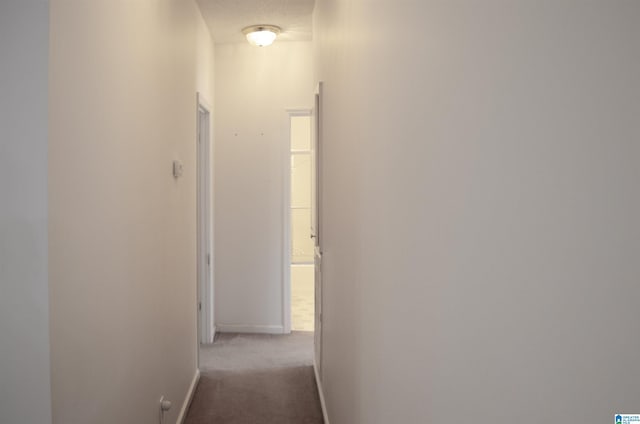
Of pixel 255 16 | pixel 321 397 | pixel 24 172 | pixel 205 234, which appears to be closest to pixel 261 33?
pixel 255 16

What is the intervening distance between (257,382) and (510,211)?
3342 mm

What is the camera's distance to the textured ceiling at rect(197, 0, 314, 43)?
3.52 m

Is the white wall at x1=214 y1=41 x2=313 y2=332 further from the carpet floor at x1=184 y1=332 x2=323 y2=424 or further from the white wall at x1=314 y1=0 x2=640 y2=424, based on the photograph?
the white wall at x1=314 y1=0 x2=640 y2=424

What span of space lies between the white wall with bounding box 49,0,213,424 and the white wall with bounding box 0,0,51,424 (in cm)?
3

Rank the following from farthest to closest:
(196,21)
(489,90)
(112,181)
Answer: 1. (196,21)
2. (112,181)
3. (489,90)

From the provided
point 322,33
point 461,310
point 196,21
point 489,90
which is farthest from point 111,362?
point 196,21

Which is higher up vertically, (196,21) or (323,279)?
(196,21)

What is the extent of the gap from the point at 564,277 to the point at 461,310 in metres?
0.27

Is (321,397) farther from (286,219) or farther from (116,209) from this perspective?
(116,209)

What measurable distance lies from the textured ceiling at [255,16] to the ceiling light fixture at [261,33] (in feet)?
0.20

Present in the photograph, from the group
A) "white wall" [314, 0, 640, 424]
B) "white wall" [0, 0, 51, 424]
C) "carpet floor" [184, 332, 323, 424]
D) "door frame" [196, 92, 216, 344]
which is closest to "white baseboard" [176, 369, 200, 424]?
"carpet floor" [184, 332, 323, 424]

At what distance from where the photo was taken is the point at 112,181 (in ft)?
5.36

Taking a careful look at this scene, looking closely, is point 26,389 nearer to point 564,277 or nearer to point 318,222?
point 564,277

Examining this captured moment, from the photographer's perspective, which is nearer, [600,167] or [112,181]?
[600,167]
